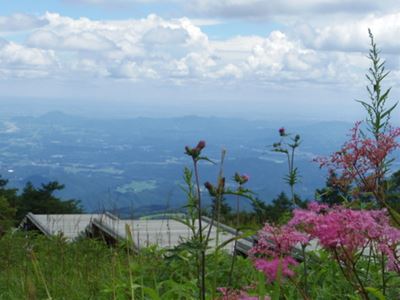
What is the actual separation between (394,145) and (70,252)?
5599 millimetres

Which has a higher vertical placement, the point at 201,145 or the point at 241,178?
the point at 201,145

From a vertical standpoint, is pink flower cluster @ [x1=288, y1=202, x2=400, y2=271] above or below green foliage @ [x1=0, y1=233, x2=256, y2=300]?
above

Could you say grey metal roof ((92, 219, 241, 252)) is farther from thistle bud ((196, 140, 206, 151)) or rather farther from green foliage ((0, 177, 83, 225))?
green foliage ((0, 177, 83, 225))

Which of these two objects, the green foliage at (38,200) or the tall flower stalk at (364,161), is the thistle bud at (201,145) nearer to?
the tall flower stalk at (364,161)

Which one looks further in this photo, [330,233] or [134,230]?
[134,230]

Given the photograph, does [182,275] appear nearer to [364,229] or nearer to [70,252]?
[70,252]

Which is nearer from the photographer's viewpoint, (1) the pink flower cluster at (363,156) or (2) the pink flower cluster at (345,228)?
(2) the pink flower cluster at (345,228)

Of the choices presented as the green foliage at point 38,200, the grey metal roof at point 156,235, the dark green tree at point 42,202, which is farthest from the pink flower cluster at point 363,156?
the dark green tree at point 42,202

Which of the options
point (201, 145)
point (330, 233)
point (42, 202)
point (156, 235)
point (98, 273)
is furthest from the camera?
point (42, 202)

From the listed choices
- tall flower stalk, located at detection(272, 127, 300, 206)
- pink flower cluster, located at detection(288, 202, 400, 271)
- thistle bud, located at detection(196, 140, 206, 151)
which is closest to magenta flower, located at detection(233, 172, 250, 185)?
thistle bud, located at detection(196, 140, 206, 151)

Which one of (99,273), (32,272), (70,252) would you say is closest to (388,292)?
(99,273)

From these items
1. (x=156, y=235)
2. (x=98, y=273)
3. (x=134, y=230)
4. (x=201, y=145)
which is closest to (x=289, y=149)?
(x=98, y=273)

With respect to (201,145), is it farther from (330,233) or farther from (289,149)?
(289,149)

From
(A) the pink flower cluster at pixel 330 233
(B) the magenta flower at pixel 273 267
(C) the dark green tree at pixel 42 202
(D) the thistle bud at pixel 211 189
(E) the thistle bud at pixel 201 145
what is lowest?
(C) the dark green tree at pixel 42 202
